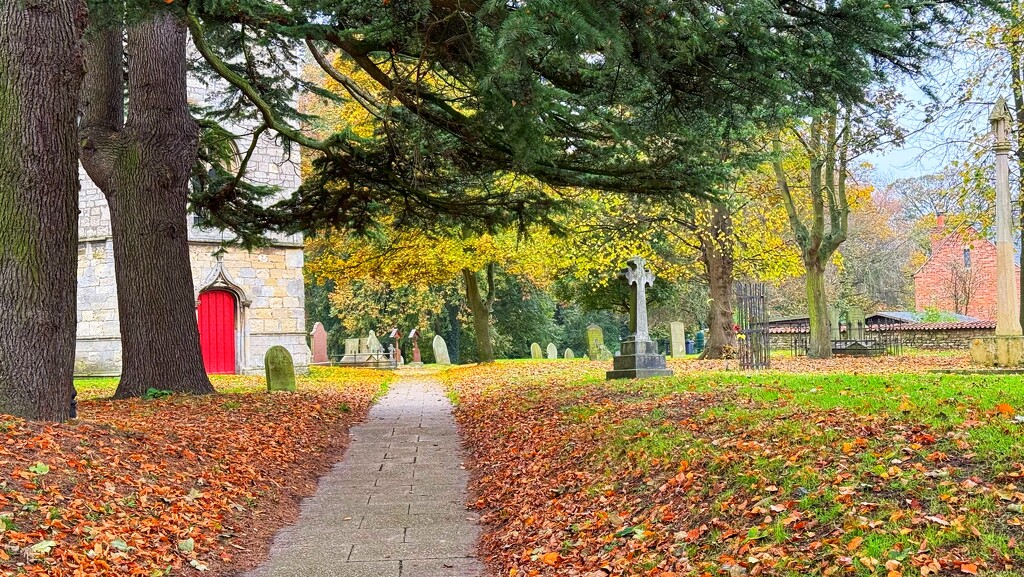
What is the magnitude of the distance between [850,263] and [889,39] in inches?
1568

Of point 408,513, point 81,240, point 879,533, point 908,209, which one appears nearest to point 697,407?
point 408,513

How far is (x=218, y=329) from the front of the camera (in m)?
24.2

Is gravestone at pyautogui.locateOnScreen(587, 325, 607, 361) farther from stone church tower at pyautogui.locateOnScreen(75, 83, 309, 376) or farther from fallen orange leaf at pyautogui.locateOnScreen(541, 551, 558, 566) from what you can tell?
fallen orange leaf at pyautogui.locateOnScreen(541, 551, 558, 566)

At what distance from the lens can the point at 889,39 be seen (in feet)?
22.4

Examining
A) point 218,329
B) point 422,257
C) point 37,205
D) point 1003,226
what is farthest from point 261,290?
point 1003,226

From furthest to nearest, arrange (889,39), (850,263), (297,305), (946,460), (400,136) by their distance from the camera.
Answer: (850,263) < (297,305) < (400,136) < (889,39) < (946,460)

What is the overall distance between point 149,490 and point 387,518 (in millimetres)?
1859

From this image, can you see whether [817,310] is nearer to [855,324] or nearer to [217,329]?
[855,324]

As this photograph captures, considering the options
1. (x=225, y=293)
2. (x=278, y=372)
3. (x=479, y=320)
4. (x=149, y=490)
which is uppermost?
(x=225, y=293)

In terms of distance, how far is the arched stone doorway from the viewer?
78.8ft

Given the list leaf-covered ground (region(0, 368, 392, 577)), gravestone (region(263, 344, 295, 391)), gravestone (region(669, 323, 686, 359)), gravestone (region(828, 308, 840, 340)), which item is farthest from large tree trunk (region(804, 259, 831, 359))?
leaf-covered ground (region(0, 368, 392, 577))

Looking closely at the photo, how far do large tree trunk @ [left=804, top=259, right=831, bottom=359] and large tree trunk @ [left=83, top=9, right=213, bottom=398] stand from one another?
1571cm

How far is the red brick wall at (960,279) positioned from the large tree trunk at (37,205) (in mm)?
43119

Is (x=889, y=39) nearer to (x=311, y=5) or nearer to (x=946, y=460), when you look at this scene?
(x=946, y=460)
